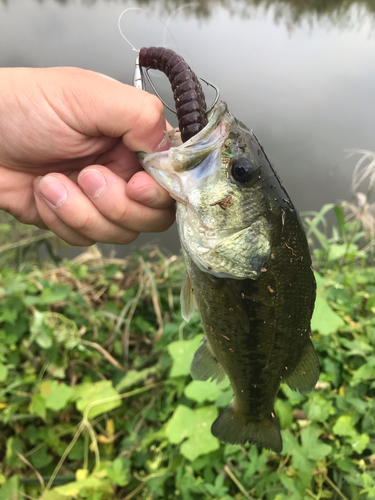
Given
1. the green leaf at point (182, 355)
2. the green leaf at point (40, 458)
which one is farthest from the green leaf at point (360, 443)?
the green leaf at point (40, 458)

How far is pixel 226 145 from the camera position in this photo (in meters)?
1.16

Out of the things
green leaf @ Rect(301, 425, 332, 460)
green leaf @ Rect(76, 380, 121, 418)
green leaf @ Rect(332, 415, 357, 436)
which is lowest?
green leaf @ Rect(76, 380, 121, 418)

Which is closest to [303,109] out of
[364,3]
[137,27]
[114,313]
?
[137,27]

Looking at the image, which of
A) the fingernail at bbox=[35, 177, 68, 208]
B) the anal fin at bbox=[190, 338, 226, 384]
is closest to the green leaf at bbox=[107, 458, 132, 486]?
the anal fin at bbox=[190, 338, 226, 384]

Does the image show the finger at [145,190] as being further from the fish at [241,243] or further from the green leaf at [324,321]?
the green leaf at [324,321]

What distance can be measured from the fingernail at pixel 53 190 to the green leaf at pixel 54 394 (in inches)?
57.9

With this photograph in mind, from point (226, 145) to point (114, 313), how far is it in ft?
7.69

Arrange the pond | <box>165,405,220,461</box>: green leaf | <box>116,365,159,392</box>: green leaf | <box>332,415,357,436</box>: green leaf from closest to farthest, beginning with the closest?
<box>332,415,357,436</box>: green leaf
<box>165,405,220,461</box>: green leaf
<box>116,365,159,392</box>: green leaf
the pond

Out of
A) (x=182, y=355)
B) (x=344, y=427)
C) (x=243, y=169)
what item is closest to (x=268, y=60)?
(x=182, y=355)

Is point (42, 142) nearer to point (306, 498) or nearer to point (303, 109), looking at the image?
point (306, 498)

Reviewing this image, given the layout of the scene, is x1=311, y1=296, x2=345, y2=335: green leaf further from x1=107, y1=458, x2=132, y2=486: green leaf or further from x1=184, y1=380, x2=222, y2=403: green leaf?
x1=107, y1=458, x2=132, y2=486: green leaf

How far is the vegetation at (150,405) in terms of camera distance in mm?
1787

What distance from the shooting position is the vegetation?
1787 mm

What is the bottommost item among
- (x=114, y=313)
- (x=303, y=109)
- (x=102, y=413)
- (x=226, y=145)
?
(x=102, y=413)
